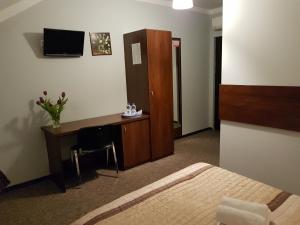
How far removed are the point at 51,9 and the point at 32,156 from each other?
1.96 metres

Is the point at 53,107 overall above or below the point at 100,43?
below

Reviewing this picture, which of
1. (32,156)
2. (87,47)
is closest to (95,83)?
(87,47)

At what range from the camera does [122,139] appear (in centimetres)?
323

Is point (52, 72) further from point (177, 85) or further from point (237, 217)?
point (237, 217)

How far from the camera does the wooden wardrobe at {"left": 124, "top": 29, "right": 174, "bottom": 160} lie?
11.1 feet

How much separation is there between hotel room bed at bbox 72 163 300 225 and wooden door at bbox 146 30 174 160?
1858mm

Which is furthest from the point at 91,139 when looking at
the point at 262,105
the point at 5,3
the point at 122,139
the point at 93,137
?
the point at 262,105

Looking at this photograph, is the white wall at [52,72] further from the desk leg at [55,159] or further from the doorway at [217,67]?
the doorway at [217,67]

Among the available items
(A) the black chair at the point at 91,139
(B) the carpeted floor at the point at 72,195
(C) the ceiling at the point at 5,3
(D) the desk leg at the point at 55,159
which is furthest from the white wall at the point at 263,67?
(C) the ceiling at the point at 5,3

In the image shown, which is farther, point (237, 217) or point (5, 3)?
point (5, 3)

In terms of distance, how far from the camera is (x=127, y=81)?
382cm

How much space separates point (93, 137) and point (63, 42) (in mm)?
1330

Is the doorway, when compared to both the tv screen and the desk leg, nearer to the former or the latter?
the tv screen

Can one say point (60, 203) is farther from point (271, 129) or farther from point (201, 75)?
point (201, 75)
